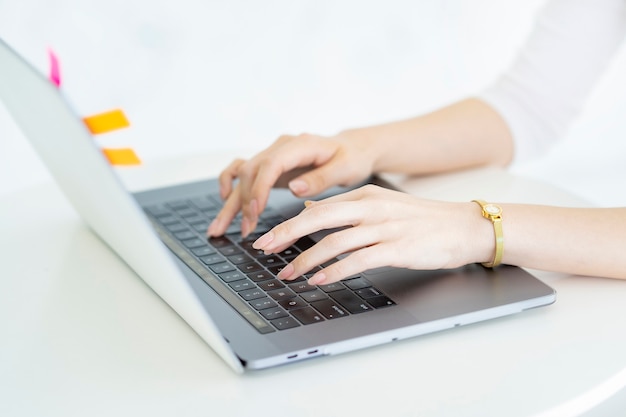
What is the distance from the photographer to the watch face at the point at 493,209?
3.04ft

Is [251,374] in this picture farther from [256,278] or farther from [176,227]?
[176,227]

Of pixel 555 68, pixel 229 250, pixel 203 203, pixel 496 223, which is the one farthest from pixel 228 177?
pixel 555 68

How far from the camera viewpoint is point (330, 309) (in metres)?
0.83

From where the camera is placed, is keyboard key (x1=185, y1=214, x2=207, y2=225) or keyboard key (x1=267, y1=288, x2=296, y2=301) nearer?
keyboard key (x1=267, y1=288, x2=296, y2=301)

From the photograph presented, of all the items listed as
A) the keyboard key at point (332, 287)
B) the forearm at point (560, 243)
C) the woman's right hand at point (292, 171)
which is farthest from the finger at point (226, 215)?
the forearm at point (560, 243)

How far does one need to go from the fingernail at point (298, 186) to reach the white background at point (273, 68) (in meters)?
1.40

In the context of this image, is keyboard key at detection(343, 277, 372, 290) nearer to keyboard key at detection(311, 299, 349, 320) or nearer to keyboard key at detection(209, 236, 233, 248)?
keyboard key at detection(311, 299, 349, 320)

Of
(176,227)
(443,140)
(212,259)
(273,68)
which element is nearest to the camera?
(212,259)

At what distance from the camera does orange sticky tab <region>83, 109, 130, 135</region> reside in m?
0.82

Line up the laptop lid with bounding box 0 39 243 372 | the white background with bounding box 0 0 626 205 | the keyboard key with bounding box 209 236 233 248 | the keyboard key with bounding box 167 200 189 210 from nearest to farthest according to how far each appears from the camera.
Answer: the laptop lid with bounding box 0 39 243 372, the keyboard key with bounding box 209 236 233 248, the keyboard key with bounding box 167 200 189 210, the white background with bounding box 0 0 626 205

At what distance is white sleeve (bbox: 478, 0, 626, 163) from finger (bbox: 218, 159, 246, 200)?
45 cm

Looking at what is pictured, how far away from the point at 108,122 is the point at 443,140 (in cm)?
58

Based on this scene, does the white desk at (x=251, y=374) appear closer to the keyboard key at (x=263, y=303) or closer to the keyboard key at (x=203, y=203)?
the keyboard key at (x=263, y=303)

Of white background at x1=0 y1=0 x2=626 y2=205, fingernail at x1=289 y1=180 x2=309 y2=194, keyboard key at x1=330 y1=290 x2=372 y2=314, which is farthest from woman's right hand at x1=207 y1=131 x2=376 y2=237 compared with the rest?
white background at x1=0 y1=0 x2=626 y2=205
